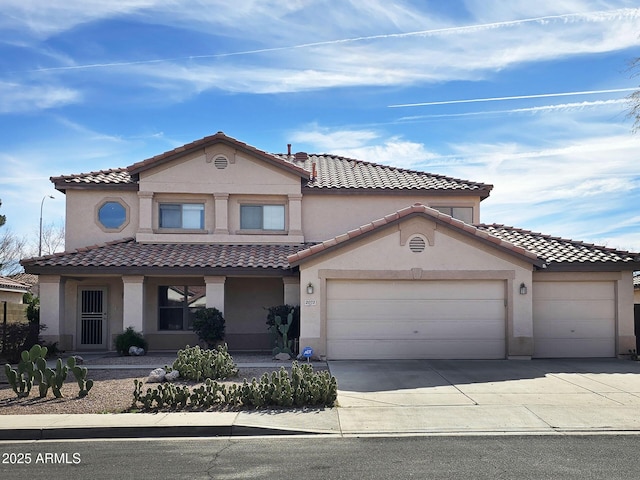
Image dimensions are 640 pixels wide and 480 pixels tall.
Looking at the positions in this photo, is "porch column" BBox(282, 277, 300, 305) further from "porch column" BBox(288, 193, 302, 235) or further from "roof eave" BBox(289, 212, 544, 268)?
"porch column" BBox(288, 193, 302, 235)

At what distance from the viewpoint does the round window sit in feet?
70.8

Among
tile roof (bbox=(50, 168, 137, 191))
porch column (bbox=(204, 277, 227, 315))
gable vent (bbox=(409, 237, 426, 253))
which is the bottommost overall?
porch column (bbox=(204, 277, 227, 315))

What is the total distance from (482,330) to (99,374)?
10.1m

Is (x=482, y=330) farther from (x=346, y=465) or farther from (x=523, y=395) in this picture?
(x=346, y=465)

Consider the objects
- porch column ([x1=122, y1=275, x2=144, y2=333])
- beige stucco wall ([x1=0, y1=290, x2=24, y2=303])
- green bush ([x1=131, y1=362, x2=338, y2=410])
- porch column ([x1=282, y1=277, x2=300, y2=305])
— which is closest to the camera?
green bush ([x1=131, y1=362, x2=338, y2=410])

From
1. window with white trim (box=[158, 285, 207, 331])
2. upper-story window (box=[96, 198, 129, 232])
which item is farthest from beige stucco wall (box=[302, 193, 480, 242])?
upper-story window (box=[96, 198, 129, 232])

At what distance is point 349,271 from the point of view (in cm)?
1695

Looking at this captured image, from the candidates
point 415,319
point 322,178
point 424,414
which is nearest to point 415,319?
point 415,319

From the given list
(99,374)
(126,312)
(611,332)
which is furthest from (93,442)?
(611,332)

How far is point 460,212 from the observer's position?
72.6 feet

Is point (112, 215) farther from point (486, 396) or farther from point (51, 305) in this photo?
point (486, 396)

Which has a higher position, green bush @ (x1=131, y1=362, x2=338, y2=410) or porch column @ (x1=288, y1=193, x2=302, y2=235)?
porch column @ (x1=288, y1=193, x2=302, y2=235)

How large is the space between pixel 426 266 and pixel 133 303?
9151 mm

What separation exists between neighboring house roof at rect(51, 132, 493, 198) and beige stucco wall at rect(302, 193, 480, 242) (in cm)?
32
